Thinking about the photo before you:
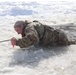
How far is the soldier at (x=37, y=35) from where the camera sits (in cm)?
354

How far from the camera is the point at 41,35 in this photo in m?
3.93

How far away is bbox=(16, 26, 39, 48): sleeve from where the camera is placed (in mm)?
3508

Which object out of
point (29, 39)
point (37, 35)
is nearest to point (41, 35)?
point (37, 35)

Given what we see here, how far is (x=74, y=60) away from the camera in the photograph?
3246mm

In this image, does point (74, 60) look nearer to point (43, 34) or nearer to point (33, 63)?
point (33, 63)

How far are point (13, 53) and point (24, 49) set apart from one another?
0.22m

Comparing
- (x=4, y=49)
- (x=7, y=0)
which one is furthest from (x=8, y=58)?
(x=7, y=0)

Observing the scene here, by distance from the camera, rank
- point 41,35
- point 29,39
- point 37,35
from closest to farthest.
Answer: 1. point 29,39
2. point 37,35
3. point 41,35

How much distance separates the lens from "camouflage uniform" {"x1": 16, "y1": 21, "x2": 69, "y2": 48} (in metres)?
3.57

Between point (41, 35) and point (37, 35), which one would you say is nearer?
point (37, 35)

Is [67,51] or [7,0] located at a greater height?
[67,51]

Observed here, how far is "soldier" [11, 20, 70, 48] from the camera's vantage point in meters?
3.54

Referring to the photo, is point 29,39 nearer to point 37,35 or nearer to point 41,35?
point 37,35

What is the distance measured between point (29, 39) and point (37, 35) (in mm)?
224
